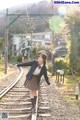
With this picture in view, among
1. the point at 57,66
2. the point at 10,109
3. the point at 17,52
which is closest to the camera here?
the point at 10,109

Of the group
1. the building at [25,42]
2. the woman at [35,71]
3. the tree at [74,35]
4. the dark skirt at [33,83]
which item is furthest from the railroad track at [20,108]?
the building at [25,42]

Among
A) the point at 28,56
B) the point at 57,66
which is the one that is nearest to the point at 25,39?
the point at 28,56

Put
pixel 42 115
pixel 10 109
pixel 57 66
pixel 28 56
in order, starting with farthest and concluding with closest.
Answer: pixel 28 56
pixel 57 66
pixel 10 109
pixel 42 115

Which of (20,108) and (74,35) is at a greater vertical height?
(74,35)

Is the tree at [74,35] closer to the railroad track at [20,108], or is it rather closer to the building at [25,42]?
the railroad track at [20,108]

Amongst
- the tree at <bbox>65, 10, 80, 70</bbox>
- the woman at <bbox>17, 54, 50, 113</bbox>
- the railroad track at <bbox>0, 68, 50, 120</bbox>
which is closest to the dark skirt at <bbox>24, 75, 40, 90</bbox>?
the woman at <bbox>17, 54, 50, 113</bbox>

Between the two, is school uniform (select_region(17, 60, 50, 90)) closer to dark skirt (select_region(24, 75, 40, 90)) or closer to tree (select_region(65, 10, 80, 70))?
dark skirt (select_region(24, 75, 40, 90))

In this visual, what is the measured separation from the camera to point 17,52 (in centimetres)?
10888

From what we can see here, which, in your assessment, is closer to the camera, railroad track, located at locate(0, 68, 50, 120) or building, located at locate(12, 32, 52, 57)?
railroad track, located at locate(0, 68, 50, 120)

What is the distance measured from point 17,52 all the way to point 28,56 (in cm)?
1008

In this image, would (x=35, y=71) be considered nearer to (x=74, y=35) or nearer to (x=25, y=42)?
(x=74, y=35)

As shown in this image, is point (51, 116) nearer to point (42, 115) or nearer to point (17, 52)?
point (42, 115)

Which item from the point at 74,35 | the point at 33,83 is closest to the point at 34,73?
the point at 33,83

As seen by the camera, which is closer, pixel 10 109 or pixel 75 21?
pixel 10 109
